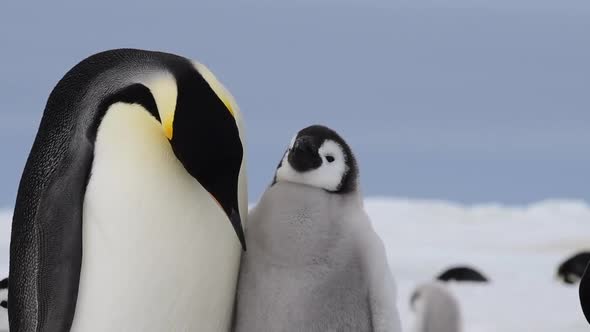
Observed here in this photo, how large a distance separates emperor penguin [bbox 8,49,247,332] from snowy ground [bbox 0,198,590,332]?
1.60 m

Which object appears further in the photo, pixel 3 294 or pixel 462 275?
pixel 462 275

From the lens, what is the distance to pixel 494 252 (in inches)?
557

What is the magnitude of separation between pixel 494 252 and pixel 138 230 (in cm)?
1206

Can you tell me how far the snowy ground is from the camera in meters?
6.09

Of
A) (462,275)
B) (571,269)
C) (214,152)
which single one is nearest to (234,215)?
(214,152)

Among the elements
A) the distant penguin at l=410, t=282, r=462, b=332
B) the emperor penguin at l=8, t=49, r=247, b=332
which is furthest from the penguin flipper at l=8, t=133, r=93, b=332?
the distant penguin at l=410, t=282, r=462, b=332

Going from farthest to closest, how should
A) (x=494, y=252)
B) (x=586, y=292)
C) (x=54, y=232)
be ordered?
1. (x=494, y=252)
2. (x=586, y=292)
3. (x=54, y=232)

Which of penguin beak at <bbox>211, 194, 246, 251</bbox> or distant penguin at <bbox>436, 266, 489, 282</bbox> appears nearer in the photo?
penguin beak at <bbox>211, 194, 246, 251</bbox>

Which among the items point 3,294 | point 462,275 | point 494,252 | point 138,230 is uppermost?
point 138,230

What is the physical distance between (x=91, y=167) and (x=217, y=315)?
0.51m

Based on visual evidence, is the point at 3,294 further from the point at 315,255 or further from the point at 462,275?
the point at 462,275

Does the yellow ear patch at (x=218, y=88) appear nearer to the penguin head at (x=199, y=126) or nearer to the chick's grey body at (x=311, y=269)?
the penguin head at (x=199, y=126)

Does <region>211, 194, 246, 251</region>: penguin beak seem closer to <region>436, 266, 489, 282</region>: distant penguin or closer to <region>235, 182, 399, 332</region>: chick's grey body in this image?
<region>235, 182, 399, 332</region>: chick's grey body

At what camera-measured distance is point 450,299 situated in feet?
15.1
